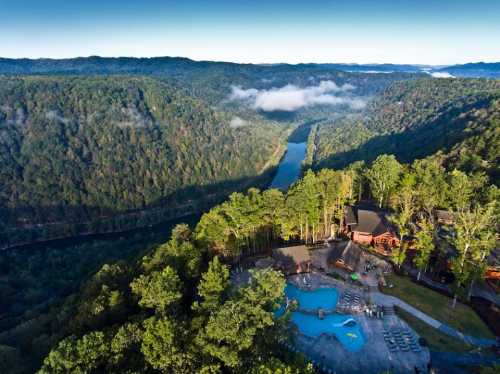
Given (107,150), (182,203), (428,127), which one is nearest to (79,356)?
(182,203)

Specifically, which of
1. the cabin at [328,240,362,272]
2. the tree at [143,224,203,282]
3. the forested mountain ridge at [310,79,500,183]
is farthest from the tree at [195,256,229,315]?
the forested mountain ridge at [310,79,500,183]

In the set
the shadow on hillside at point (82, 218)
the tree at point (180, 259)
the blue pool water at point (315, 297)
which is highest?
the tree at point (180, 259)

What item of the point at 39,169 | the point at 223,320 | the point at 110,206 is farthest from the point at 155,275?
the point at 39,169

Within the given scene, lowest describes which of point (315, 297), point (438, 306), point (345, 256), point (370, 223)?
point (315, 297)

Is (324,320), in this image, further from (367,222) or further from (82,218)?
(82,218)

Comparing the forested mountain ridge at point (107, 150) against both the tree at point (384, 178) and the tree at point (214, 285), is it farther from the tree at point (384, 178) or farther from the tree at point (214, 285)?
the tree at point (214, 285)

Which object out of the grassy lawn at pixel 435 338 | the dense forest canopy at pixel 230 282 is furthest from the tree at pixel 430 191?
the grassy lawn at pixel 435 338
